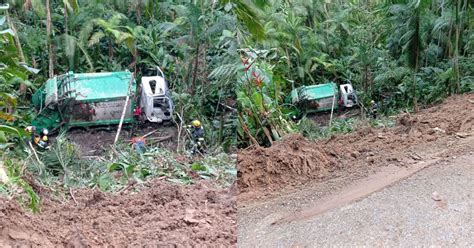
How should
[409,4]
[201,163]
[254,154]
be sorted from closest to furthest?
[201,163] < [254,154] < [409,4]

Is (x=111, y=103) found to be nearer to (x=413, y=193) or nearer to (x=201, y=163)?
(x=201, y=163)

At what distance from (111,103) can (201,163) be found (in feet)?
1.03

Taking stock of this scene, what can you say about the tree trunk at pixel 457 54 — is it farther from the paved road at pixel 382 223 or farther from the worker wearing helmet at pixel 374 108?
the paved road at pixel 382 223

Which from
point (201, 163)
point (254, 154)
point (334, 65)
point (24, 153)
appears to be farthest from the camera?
point (334, 65)

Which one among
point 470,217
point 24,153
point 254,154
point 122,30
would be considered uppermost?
point 122,30

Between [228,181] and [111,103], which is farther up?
[111,103]

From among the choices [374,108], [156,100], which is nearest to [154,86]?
[156,100]

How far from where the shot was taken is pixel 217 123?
157 centimetres

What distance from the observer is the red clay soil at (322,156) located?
2.03 meters

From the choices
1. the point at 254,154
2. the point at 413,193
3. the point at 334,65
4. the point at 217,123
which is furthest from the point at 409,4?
the point at 217,123

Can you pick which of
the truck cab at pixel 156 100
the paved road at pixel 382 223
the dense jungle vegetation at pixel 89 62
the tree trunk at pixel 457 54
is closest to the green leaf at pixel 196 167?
the dense jungle vegetation at pixel 89 62

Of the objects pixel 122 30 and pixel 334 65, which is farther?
pixel 334 65

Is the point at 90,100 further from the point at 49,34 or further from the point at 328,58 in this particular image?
the point at 328,58

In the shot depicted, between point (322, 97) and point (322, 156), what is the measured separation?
0.24 metres
